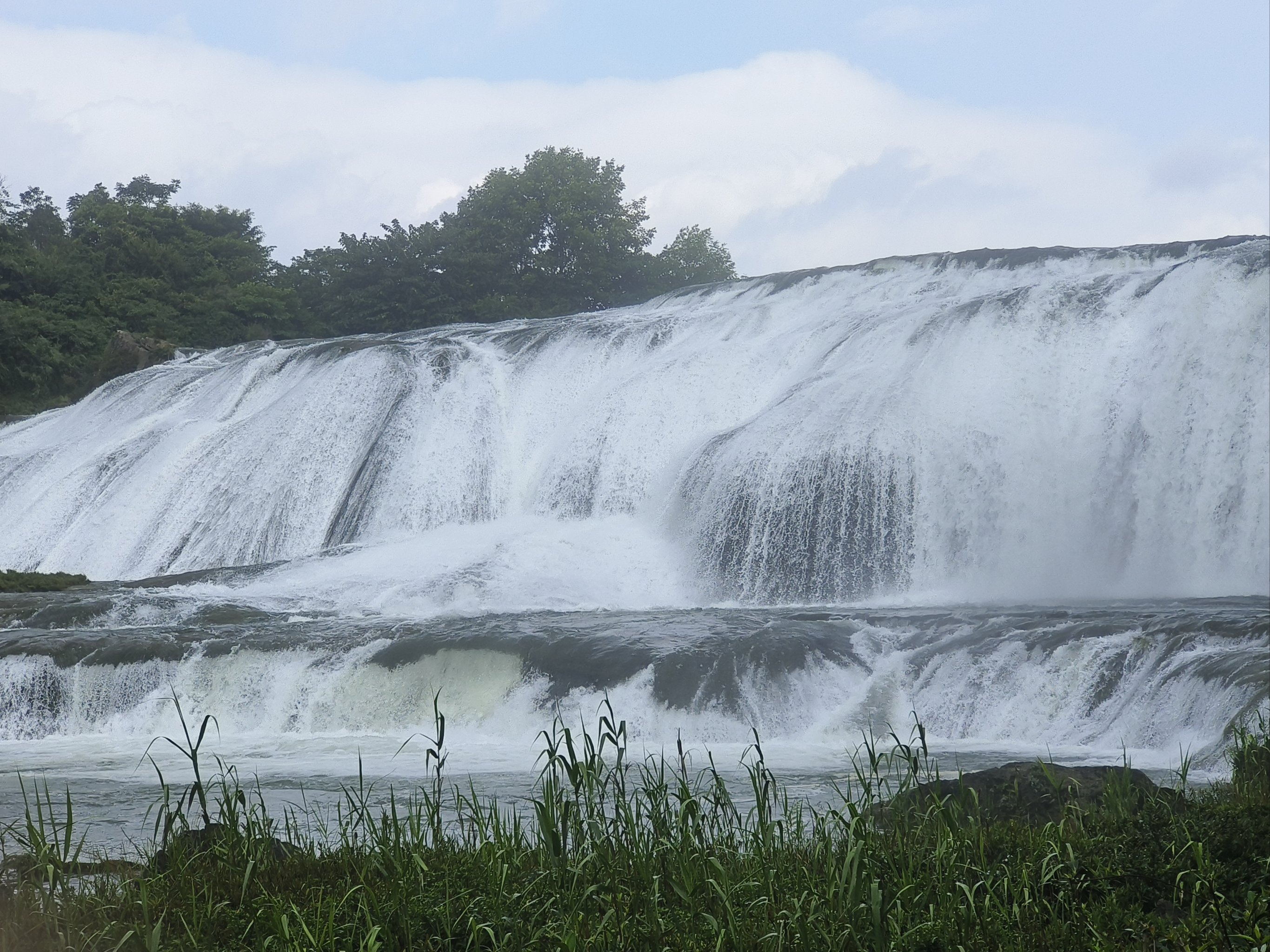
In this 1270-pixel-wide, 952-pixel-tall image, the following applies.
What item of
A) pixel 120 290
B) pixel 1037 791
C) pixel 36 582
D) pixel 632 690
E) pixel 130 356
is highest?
pixel 120 290

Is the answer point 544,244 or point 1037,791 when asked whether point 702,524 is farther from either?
point 544,244

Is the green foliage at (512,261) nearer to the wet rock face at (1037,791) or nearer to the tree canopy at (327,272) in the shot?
the tree canopy at (327,272)

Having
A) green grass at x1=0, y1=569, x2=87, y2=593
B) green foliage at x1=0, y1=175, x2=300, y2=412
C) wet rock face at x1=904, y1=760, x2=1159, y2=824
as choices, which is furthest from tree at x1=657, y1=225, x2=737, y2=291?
wet rock face at x1=904, y1=760, x2=1159, y2=824

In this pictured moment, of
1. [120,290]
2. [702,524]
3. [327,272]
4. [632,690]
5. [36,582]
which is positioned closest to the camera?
[632,690]

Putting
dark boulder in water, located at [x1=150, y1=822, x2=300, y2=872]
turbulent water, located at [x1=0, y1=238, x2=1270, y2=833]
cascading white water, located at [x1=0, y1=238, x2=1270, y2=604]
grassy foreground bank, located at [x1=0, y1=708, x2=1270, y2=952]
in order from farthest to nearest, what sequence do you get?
cascading white water, located at [x1=0, y1=238, x2=1270, y2=604], turbulent water, located at [x1=0, y1=238, x2=1270, y2=833], dark boulder in water, located at [x1=150, y1=822, x2=300, y2=872], grassy foreground bank, located at [x1=0, y1=708, x2=1270, y2=952]

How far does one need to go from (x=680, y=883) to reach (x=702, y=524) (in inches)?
576

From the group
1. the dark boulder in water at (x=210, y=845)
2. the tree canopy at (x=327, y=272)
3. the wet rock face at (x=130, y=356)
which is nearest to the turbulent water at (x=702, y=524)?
the wet rock face at (x=130, y=356)

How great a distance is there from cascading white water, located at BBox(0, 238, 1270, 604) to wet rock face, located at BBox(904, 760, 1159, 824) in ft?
34.4

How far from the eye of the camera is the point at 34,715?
12.4 meters

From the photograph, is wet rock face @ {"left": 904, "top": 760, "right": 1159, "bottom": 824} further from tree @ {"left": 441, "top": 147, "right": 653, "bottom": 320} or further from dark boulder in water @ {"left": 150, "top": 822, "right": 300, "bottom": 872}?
tree @ {"left": 441, "top": 147, "right": 653, "bottom": 320}

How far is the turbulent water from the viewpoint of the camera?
11.2m

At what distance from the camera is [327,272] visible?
4416 cm

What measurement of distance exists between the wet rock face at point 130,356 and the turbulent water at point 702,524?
3545 mm

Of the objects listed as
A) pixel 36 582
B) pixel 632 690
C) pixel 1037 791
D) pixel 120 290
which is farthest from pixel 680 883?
pixel 120 290
